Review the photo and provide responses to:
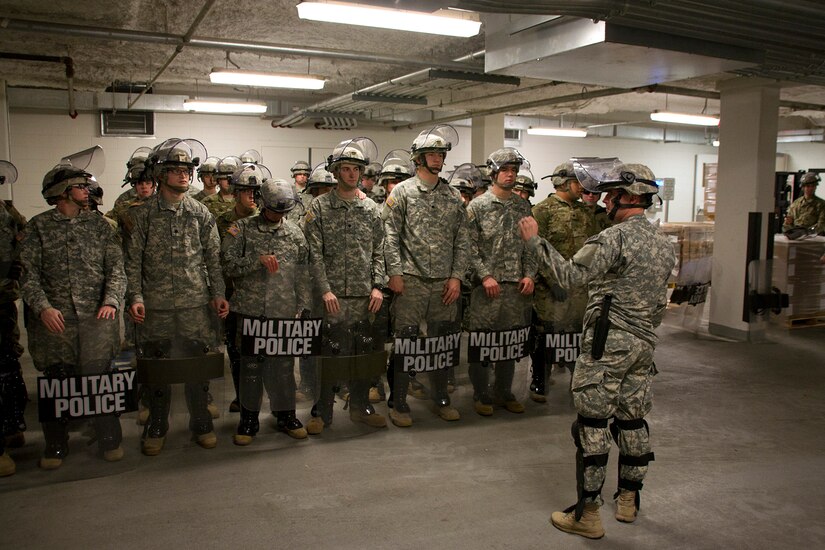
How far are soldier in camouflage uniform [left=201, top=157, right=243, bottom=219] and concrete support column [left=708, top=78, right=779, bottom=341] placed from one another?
5476 millimetres

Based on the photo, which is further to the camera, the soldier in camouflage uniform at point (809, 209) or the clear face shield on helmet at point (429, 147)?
the soldier in camouflage uniform at point (809, 209)

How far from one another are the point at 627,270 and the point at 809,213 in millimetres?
7961

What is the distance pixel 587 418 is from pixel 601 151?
1387 cm

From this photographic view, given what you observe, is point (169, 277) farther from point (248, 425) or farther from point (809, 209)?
point (809, 209)

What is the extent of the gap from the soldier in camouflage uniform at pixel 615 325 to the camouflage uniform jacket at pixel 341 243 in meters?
1.53

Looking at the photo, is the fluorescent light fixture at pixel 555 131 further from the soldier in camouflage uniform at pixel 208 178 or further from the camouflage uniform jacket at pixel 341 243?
the camouflage uniform jacket at pixel 341 243

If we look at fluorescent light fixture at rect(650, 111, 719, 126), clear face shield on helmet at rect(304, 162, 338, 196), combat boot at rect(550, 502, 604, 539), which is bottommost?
combat boot at rect(550, 502, 604, 539)

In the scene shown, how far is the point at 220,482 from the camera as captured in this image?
3.60m

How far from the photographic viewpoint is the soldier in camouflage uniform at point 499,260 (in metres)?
4.72

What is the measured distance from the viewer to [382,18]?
13.9ft

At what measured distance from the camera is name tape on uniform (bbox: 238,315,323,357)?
407cm

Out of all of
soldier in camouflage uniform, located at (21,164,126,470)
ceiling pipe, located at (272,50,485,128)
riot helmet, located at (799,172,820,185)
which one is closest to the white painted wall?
ceiling pipe, located at (272,50,485,128)

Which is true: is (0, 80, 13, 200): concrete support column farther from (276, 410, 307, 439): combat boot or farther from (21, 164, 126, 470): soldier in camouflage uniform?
(276, 410, 307, 439): combat boot

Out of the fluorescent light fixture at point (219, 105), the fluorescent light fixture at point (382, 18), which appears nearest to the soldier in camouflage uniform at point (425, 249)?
the fluorescent light fixture at point (382, 18)
